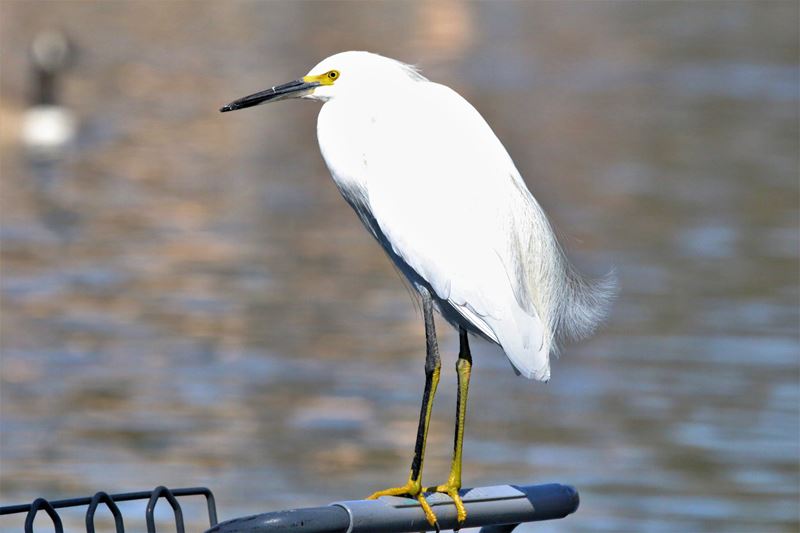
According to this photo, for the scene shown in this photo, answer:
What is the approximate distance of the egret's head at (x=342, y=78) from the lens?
9.50 ft

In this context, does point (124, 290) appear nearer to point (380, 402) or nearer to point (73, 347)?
point (73, 347)

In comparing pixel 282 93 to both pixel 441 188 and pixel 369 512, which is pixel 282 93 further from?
pixel 369 512

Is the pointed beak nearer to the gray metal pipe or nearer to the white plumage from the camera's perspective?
the white plumage

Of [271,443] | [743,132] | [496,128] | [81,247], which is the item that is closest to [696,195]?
[496,128]

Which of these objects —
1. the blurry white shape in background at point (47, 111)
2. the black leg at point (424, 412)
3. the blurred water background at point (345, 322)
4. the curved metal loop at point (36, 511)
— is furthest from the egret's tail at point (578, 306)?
the blurry white shape in background at point (47, 111)

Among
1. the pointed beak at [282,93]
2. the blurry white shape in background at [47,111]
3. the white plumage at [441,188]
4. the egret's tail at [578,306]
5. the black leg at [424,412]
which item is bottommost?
the black leg at [424,412]

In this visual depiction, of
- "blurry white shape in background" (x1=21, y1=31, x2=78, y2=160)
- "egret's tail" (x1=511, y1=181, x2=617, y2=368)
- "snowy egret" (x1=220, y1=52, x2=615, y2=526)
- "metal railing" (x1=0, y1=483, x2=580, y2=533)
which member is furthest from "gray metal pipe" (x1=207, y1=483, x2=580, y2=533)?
"blurry white shape in background" (x1=21, y1=31, x2=78, y2=160)

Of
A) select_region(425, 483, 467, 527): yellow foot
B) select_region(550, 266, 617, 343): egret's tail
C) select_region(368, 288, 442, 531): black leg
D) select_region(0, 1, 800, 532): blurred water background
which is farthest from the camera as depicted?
select_region(0, 1, 800, 532): blurred water background

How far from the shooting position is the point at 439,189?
2875 mm

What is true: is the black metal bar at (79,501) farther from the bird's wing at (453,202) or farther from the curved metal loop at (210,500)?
the bird's wing at (453,202)

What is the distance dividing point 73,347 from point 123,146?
29.3ft

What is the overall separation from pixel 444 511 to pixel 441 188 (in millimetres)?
690

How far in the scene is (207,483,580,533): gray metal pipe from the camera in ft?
7.03

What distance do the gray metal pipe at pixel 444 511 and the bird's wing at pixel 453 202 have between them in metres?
0.47
